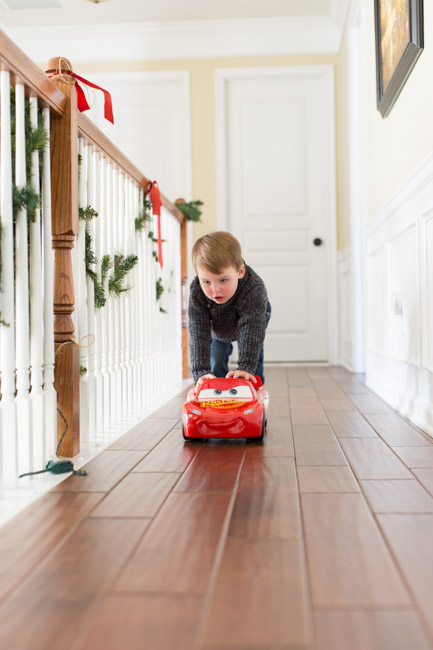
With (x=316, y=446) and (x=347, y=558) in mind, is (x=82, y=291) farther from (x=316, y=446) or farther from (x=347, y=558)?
(x=347, y=558)

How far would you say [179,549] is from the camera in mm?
976

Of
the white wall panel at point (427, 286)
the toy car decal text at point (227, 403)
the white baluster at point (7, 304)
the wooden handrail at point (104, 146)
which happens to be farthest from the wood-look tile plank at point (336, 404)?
the white baluster at point (7, 304)

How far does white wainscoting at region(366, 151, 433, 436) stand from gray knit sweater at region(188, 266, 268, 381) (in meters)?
0.53

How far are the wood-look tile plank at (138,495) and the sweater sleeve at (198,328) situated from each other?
0.79 metres

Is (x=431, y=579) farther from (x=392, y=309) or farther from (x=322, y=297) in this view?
(x=322, y=297)

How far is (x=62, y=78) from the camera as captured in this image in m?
1.66

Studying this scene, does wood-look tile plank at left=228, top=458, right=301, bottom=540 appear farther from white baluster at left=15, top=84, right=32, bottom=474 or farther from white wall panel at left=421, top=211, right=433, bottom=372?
white wall panel at left=421, top=211, right=433, bottom=372

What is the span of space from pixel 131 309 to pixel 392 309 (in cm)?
108

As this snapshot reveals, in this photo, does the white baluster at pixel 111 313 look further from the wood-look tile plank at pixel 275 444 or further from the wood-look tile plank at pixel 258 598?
the wood-look tile plank at pixel 258 598

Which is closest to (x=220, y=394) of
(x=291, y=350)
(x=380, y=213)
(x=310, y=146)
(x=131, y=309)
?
(x=131, y=309)

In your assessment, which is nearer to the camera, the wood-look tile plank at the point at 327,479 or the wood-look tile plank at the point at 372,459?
the wood-look tile plank at the point at 327,479

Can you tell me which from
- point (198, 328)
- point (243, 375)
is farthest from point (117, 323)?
point (243, 375)

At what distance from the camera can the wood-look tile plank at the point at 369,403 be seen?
7.98 feet

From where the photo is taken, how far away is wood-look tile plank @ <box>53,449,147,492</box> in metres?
1.35
